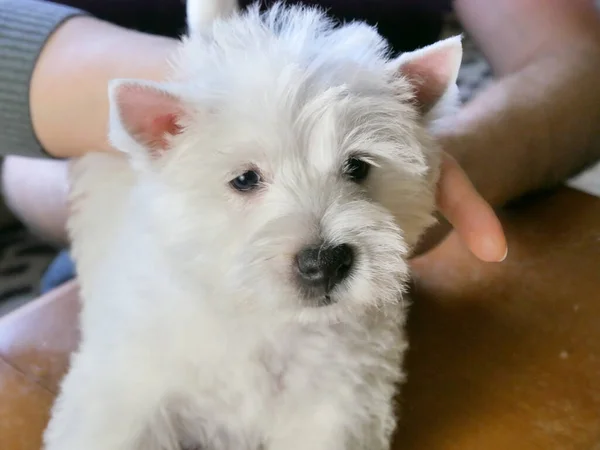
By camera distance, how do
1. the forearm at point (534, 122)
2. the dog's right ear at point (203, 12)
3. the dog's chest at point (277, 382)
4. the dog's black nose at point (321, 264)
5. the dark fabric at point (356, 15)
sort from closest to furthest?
the dog's black nose at point (321, 264) → the dog's chest at point (277, 382) → the dog's right ear at point (203, 12) → the forearm at point (534, 122) → the dark fabric at point (356, 15)

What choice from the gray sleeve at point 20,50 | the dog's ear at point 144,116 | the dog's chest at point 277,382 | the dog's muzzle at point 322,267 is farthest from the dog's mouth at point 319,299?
the gray sleeve at point 20,50

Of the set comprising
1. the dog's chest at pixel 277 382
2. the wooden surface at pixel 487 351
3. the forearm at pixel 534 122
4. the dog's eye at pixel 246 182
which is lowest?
the wooden surface at pixel 487 351

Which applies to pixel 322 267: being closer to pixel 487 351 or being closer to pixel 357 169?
pixel 357 169

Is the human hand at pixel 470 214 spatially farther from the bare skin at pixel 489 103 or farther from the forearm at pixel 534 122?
the forearm at pixel 534 122

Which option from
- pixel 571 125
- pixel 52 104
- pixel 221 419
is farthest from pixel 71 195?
pixel 571 125

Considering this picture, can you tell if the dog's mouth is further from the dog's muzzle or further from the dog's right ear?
the dog's right ear

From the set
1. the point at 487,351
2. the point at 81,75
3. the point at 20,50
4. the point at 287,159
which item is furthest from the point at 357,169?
the point at 20,50

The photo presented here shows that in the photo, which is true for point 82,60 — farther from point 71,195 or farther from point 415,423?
point 415,423
